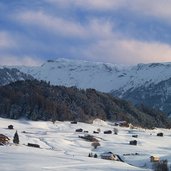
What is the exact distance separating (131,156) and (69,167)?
117 feet

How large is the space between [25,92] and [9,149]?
11004 centimetres

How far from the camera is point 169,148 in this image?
429ft

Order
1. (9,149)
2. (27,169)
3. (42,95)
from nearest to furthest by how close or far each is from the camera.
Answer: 1. (27,169)
2. (9,149)
3. (42,95)

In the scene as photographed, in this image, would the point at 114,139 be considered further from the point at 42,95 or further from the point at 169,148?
the point at 42,95

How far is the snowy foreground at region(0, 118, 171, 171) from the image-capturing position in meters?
70.9

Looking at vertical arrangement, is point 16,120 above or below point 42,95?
below

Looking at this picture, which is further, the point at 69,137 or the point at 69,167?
the point at 69,137

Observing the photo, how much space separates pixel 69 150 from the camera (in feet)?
355

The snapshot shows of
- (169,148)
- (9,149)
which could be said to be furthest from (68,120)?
(9,149)

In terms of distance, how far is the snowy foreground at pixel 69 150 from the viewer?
7088 centimetres

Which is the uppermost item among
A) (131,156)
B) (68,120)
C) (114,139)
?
(68,120)

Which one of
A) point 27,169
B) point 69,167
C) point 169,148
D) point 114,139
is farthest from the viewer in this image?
point 114,139

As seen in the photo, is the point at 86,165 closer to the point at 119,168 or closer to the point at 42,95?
Answer: the point at 119,168

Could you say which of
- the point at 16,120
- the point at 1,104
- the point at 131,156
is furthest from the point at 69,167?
the point at 1,104
